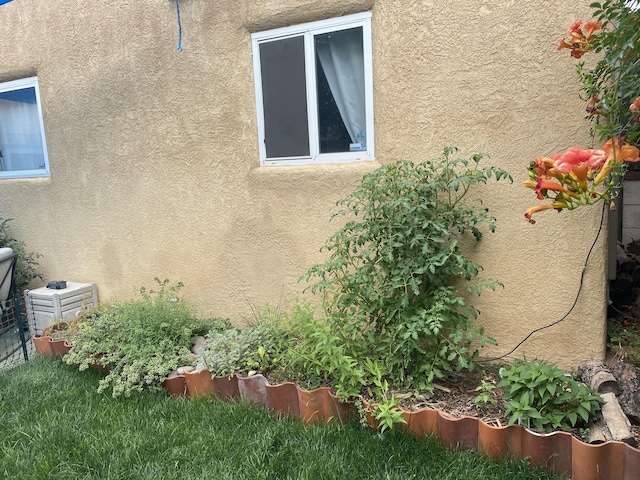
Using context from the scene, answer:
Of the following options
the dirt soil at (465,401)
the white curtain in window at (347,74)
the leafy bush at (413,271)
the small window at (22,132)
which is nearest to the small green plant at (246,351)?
the leafy bush at (413,271)

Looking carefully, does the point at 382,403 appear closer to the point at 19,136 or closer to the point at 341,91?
the point at 341,91

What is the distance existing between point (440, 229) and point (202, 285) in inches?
99.9

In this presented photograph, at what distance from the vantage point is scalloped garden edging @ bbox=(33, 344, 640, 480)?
231cm

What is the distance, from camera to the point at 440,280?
10.1 feet

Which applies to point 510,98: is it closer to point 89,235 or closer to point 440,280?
point 440,280

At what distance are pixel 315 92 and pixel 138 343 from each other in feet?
8.10

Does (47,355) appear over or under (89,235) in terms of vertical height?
under

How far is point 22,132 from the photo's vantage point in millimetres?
5609

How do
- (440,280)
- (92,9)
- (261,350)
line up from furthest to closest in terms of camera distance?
(92,9) → (261,350) → (440,280)

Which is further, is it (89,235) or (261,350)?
(89,235)

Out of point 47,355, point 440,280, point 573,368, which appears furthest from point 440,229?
point 47,355

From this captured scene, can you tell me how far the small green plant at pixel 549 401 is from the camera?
248 cm

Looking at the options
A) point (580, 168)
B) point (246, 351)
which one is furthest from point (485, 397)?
point (246, 351)

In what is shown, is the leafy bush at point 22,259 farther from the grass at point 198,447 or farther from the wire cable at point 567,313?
the wire cable at point 567,313
